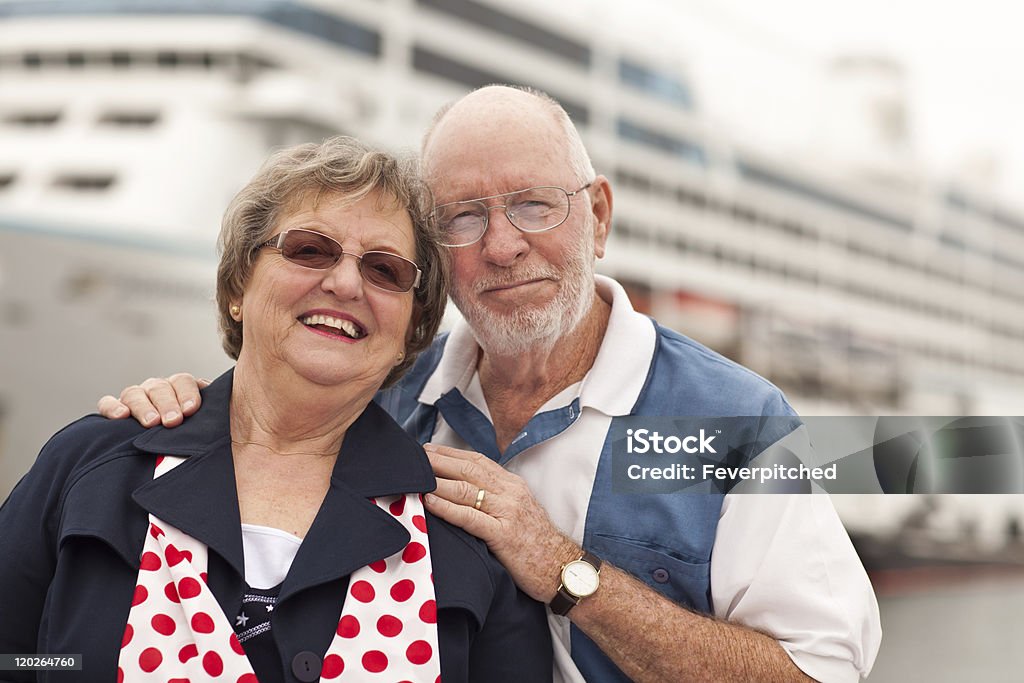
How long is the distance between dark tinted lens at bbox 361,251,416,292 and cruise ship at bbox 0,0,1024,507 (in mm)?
594

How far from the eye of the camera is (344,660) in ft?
6.16

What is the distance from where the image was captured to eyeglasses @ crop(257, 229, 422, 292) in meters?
2.05

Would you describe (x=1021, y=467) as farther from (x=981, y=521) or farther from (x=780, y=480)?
(x=981, y=521)

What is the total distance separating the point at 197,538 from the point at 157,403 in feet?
1.20

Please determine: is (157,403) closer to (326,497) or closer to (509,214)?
Answer: (326,497)

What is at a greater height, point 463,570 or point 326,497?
point 326,497

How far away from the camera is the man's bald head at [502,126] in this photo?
8.68 feet

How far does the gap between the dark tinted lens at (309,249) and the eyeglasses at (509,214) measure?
55 centimetres

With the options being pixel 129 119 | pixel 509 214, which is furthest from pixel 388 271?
pixel 129 119

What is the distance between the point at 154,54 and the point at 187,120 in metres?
1.20

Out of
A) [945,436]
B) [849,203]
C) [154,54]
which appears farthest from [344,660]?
[849,203]

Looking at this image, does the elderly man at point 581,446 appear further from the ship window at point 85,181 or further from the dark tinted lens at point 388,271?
the ship window at point 85,181

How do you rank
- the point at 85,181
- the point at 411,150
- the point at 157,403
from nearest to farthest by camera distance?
the point at 157,403
the point at 411,150
the point at 85,181

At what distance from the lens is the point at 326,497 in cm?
205
